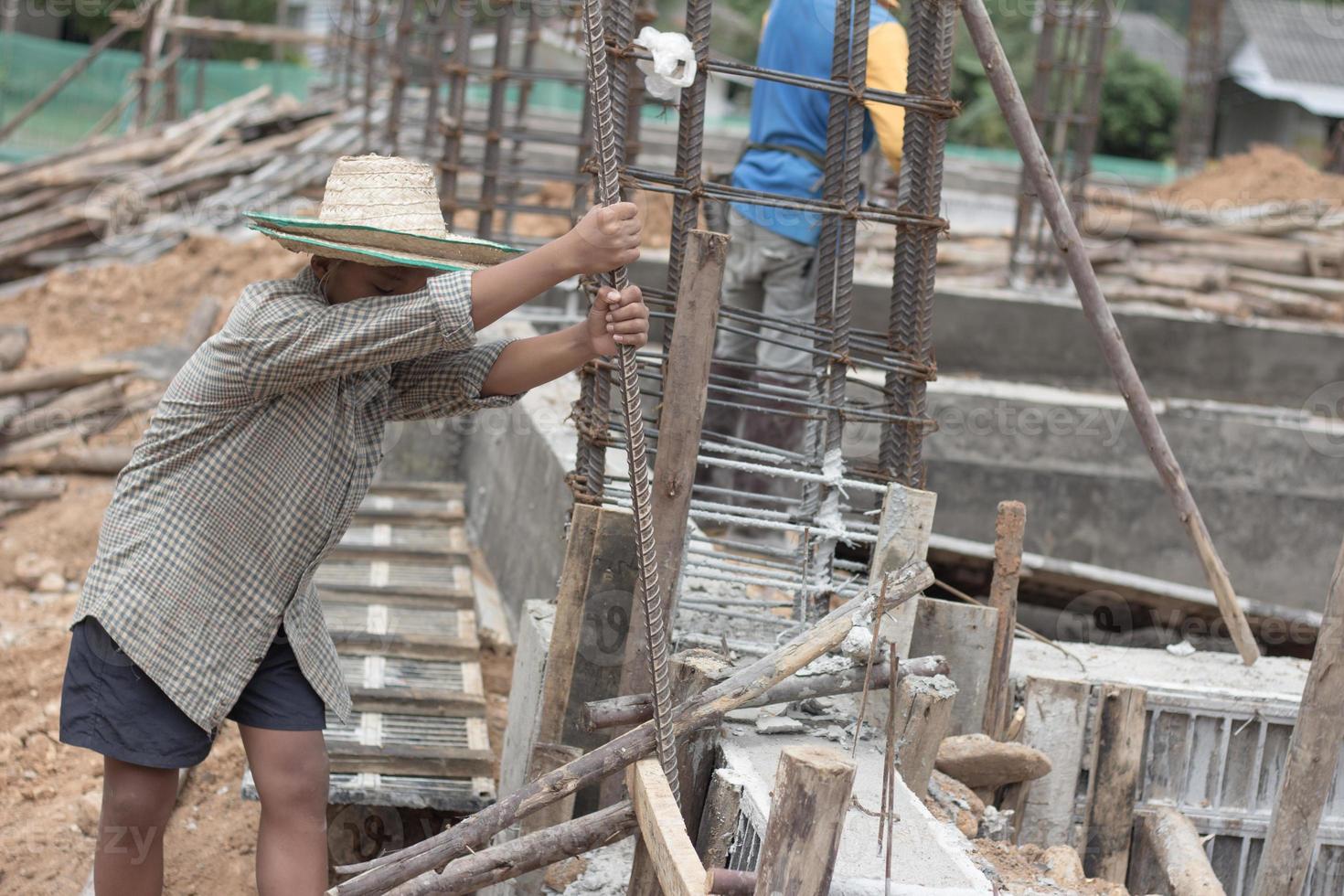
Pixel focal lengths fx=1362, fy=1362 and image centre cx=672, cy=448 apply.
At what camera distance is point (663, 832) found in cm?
246

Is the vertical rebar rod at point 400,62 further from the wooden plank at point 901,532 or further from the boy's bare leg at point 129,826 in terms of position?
the boy's bare leg at point 129,826

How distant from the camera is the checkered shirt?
2.72m

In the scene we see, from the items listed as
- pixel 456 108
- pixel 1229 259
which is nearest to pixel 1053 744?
pixel 456 108

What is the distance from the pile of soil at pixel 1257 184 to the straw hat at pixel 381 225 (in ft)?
49.5

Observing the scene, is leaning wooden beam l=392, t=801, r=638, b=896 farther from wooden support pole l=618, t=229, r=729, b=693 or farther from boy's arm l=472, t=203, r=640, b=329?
boy's arm l=472, t=203, r=640, b=329

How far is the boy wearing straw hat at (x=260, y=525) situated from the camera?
8.86 ft

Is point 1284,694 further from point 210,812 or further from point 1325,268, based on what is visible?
point 1325,268

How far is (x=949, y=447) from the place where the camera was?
8.57 m

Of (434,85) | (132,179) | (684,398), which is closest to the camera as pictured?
(684,398)

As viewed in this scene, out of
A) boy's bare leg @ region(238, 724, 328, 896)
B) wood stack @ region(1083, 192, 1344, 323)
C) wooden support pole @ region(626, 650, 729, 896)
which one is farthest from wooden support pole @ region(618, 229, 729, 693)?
wood stack @ region(1083, 192, 1344, 323)

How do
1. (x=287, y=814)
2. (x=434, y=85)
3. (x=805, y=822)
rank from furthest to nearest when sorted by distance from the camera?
(x=434, y=85) → (x=287, y=814) → (x=805, y=822)

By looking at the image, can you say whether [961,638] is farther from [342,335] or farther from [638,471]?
[342,335]

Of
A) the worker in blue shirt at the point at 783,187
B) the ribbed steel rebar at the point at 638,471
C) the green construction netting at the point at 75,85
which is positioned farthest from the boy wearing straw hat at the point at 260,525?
the green construction netting at the point at 75,85

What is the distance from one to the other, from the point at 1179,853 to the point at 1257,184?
617 inches
